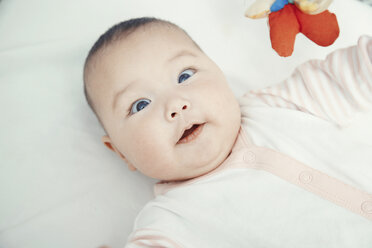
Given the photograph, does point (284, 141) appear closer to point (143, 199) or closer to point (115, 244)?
point (143, 199)

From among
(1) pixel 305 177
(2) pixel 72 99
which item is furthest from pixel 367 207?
(2) pixel 72 99

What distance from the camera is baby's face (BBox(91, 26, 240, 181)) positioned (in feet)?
3.06

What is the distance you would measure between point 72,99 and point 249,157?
65cm

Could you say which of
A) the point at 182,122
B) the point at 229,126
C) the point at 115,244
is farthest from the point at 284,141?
the point at 115,244

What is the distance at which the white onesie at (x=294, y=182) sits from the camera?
905 millimetres

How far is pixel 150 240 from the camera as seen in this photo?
94 cm

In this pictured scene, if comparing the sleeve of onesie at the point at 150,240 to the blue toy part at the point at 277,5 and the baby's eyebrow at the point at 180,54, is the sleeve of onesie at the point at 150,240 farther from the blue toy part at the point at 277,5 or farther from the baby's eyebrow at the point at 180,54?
the blue toy part at the point at 277,5

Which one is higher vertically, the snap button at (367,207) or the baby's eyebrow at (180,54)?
the baby's eyebrow at (180,54)

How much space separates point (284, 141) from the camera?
3.33ft

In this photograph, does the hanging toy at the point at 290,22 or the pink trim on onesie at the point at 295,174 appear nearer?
the pink trim on onesie at the point at 295,174

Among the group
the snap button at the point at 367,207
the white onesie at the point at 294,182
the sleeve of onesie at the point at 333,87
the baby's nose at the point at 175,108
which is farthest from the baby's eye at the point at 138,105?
the snap button at the point at 367,207

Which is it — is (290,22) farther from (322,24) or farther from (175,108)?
(175,108)

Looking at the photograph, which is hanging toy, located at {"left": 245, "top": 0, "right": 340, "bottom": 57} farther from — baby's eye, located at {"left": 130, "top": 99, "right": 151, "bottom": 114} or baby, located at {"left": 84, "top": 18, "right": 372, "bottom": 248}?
baby's eye, located at {"left": 130, "top": 99, "right": 151, "bottom": 114}

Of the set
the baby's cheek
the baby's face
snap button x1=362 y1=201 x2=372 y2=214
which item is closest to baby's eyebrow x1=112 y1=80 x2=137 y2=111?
the baby's face
